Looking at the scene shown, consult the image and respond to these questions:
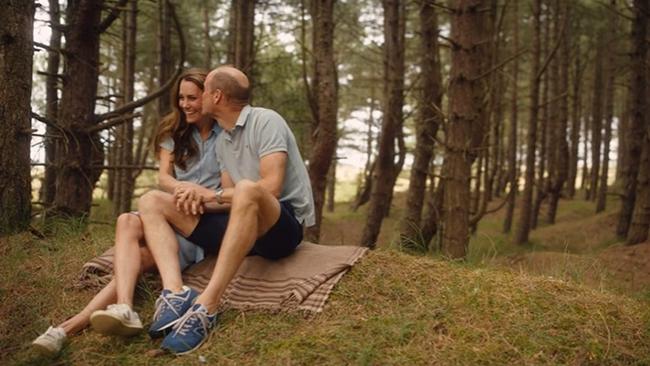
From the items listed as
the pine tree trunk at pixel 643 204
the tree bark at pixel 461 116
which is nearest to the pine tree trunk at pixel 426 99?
the tree bark at pixel 461 116

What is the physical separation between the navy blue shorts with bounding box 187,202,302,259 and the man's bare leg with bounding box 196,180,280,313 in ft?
1.11

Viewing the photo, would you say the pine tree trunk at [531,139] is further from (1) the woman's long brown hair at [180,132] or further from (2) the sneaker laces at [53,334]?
A: (2) the sneaker laces at [53,334]

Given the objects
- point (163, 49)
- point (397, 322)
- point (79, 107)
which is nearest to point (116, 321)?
point (397, 322)

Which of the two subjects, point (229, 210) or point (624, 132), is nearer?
point (229, 210)

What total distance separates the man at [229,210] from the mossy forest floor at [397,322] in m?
0.21

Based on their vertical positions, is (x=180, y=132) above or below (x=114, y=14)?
below

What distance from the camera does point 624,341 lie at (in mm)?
3117

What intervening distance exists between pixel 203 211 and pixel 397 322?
4.64ft

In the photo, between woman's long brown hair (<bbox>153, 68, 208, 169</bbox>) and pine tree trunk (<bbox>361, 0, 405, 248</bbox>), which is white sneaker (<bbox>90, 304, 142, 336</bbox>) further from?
pine tree trunk (<bbox>361, 0, 405, 248</bbox>)

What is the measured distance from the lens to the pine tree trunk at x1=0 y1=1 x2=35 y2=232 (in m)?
4.92

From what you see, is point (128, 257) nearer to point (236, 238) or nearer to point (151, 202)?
point (151, 202)

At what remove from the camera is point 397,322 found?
10.6 feet

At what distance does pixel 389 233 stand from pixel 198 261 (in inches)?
445

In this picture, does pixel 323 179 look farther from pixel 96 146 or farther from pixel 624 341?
pixel 624 341
